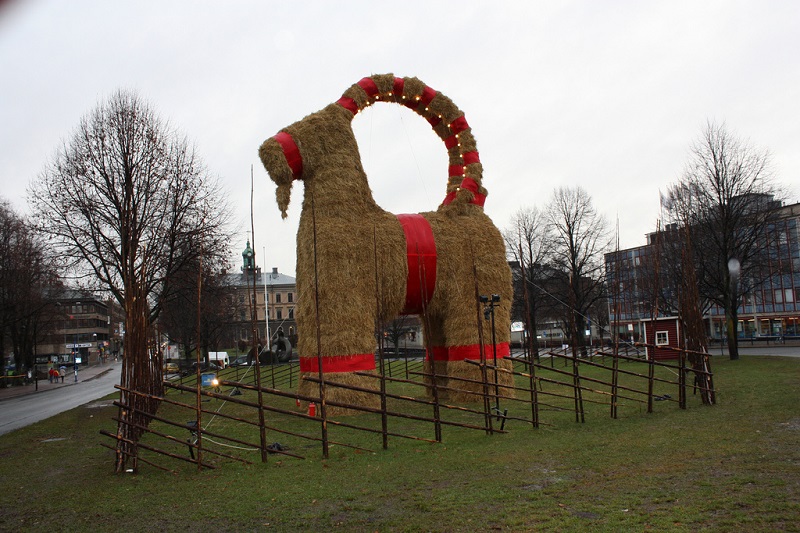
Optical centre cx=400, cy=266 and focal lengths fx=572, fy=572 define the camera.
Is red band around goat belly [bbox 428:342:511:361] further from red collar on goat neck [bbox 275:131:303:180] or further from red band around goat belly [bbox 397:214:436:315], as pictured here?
red collar on goat neck [bbox 275:131:303:180]

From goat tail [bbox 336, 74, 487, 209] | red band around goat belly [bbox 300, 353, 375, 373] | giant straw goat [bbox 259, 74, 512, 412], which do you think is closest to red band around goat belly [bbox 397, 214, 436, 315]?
giant straw goat [bbox 259, 74, 512, 412]

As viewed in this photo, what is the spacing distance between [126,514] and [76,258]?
14.5m

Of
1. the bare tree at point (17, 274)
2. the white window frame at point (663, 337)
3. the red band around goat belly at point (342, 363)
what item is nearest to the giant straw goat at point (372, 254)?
the red band around goat belly at point (342, 363)

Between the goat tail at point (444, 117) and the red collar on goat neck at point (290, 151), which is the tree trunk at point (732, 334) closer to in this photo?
the goat tail at point (444, 117)

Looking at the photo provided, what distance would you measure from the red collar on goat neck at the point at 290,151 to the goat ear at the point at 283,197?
20.3 inches

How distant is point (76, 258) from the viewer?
60.2 ft

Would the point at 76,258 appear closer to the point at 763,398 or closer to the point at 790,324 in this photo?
the point at 763,398

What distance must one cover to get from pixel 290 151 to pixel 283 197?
1065 millimetres

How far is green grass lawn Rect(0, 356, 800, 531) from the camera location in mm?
5480

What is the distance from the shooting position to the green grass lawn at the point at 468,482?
548 centimetres

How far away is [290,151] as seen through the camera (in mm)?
12648

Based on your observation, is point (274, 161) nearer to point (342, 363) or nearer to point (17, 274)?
point (342, 363)

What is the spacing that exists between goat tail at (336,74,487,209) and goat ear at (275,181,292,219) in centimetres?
273

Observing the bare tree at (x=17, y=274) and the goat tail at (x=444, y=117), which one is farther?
the bare tree at (x=17, y=274)
